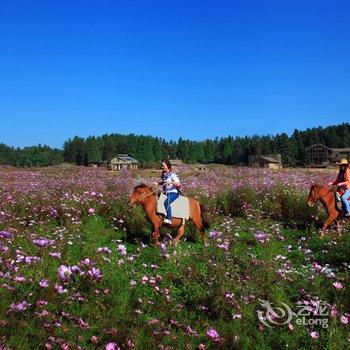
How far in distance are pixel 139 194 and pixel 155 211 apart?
1.84 ft

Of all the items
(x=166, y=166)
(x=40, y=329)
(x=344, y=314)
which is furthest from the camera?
(x=166, y=166)

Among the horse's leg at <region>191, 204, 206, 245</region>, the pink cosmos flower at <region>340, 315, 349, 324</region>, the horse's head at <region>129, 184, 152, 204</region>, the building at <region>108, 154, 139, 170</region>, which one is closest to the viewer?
the pink cosmos flower at <region>340, 315, 349, 324</region>

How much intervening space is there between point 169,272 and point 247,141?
16614cm

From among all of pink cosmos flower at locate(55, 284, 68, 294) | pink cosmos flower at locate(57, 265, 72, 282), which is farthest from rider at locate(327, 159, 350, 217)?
pink cosmos flower at locate(55, 284, 68, 294)

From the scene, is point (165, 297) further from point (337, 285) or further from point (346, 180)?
point (346, 180)

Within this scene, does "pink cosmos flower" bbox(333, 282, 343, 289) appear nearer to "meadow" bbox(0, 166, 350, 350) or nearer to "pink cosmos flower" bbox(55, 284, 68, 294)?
"meadow" bbox(0, 166, 350, 350)

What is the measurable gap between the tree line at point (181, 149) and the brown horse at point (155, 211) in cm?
12098

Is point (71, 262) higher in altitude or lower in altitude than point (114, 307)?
higher

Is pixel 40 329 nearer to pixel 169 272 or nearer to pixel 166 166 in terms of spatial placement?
pixel 169 272

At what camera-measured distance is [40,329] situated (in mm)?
4730

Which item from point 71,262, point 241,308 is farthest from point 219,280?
point 71,262

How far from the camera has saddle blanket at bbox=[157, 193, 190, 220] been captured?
35.4 ft

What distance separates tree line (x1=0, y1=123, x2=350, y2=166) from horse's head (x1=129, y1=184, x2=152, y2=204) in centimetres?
12156

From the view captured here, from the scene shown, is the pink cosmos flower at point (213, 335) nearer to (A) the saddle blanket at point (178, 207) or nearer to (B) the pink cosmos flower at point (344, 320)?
(B) the pink cosmos flower at point (344, 320)
